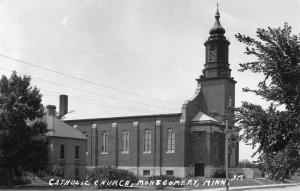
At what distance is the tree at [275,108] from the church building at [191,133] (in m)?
51.2

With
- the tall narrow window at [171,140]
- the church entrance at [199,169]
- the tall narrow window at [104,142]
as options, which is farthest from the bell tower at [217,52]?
the tall narrow window at [104,142]

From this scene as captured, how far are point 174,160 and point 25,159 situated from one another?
88.7 feet

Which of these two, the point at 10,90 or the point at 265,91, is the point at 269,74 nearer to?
the point at 265,91

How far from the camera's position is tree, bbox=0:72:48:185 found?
39.9 meters

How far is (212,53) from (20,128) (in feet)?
106

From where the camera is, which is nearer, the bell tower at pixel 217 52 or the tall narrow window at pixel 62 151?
the tall narrow window at pixel 62 151

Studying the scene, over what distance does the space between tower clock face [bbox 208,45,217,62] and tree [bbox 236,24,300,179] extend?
180 ft

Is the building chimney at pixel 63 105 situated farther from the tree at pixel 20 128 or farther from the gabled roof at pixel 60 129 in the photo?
the tree at pixel 20 128

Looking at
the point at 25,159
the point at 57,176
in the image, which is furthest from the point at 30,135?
the point at 57,176

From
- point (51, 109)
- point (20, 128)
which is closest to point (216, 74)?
point (51, 109)

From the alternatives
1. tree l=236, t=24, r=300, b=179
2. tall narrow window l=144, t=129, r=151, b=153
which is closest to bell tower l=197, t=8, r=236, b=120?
tall narrow window l=144, t=129, r=151, b=153

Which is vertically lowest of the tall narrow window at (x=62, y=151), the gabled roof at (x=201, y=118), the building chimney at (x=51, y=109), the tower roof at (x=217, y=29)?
the tall narrow window at (x=62, y=151)

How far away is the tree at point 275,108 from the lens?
8.06m

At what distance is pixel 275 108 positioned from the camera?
334 inches
